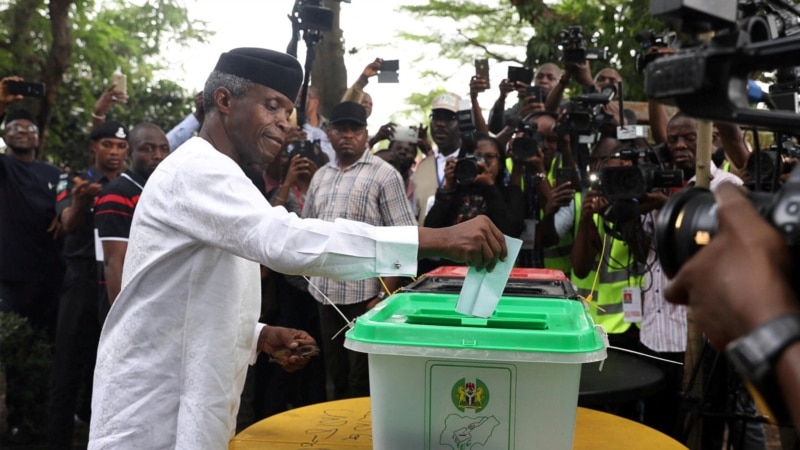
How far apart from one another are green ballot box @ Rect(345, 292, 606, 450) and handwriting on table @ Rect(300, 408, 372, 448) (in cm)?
39

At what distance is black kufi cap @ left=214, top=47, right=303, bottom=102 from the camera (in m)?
2.07

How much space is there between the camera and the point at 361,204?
452 centimetres

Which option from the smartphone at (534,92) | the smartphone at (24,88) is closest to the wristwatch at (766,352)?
the smartphone at (534,92)

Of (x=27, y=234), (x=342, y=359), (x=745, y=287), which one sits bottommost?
(x=342, y=359)

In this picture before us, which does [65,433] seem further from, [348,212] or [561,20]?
[561,20]

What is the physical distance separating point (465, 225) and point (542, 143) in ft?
10.2

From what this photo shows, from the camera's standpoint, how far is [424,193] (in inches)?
222

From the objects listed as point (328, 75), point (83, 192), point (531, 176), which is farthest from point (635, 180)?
point (328, 75)

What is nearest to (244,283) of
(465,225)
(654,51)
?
(465,225)

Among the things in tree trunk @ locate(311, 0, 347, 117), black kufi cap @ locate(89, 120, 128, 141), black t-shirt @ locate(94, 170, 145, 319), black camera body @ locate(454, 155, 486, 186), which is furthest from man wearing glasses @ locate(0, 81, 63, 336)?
tree trunk @ locate(311, 0, 347, 117)

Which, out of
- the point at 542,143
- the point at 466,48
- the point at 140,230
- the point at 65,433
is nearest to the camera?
the point at 140,230

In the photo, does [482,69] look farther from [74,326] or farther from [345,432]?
[345,432]

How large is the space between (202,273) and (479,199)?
8.68 ft

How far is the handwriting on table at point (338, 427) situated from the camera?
6.81ft
